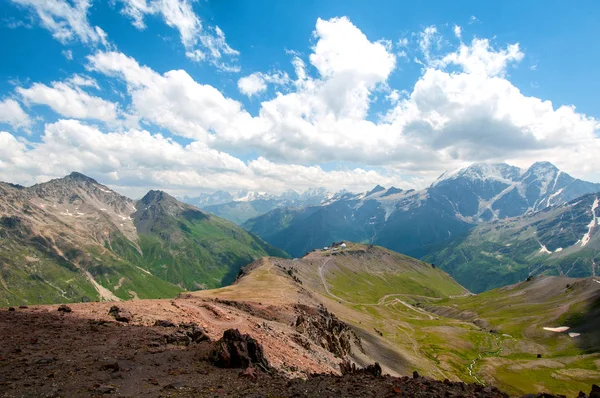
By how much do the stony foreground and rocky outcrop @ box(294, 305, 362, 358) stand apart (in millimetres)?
35038

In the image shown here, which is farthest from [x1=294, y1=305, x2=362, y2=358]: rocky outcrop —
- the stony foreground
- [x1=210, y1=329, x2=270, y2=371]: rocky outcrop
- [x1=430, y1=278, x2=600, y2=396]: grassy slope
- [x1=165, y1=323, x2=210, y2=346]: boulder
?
[x1=430, y1=278, x2=600, y2=396]: grassy slope

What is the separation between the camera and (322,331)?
72500mm

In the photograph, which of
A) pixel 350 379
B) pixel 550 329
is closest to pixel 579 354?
pixel 550 329

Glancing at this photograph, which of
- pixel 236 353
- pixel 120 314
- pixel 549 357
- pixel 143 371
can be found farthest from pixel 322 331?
pixel 549 357

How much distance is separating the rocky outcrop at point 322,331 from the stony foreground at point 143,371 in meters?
35.0

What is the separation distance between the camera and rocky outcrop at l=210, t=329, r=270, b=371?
90.7 feet

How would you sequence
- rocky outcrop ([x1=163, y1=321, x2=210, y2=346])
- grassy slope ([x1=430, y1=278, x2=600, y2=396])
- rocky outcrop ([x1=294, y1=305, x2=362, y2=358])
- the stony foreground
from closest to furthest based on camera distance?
the stony foreground
rocky outcrop ([x1=163, y1=321, x2=210, y2=346])
rocky outcrop ([x1=294, y1=305, x2=362, y2=358])
grassy slope ([x1=430, y1=278, x2=600, y2=396])

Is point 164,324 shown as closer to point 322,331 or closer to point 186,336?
point 186,336

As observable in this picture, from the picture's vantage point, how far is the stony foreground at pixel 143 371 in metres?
21.2

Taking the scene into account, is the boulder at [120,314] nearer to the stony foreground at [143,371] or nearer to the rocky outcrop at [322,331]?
the stony foreground at [143,371]

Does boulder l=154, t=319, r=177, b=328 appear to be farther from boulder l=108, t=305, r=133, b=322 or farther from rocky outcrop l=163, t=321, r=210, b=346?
boulder l=108, t=305, r=133, b=322

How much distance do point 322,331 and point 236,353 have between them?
47.7 m

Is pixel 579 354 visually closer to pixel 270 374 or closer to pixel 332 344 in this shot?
pixel 332 344

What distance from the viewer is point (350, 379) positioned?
1030 inches
